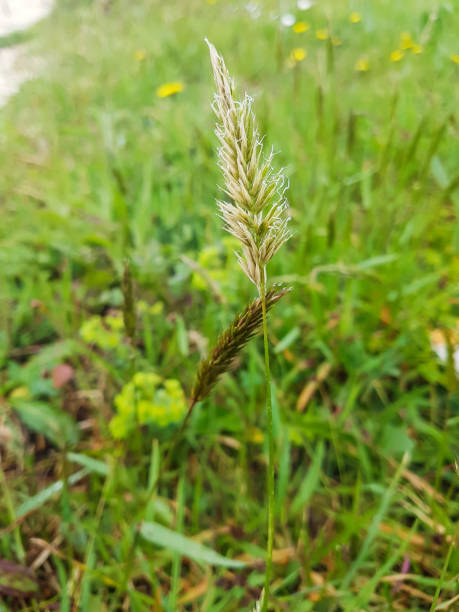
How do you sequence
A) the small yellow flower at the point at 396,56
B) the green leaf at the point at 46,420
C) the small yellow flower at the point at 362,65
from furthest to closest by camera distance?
the small yellow flower at the point at 362,65
the small yellow flower at the point at 396,56
the green leaf at the point at 46,420

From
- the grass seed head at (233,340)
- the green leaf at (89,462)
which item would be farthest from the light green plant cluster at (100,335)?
the grass seed head at (233,340)

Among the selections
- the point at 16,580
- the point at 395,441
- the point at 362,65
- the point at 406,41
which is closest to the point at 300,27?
the point at 362,65

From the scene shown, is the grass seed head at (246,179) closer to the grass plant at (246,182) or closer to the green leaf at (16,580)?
the grass plant at (246,182)

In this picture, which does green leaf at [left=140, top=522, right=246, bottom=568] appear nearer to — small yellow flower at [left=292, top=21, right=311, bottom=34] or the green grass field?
the green grass field

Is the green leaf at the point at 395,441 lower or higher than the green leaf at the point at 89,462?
lower

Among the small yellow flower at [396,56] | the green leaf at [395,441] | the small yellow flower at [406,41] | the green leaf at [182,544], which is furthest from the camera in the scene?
the small yellow flower at [396,56]

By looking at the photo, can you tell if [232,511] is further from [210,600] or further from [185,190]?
[185,190]
